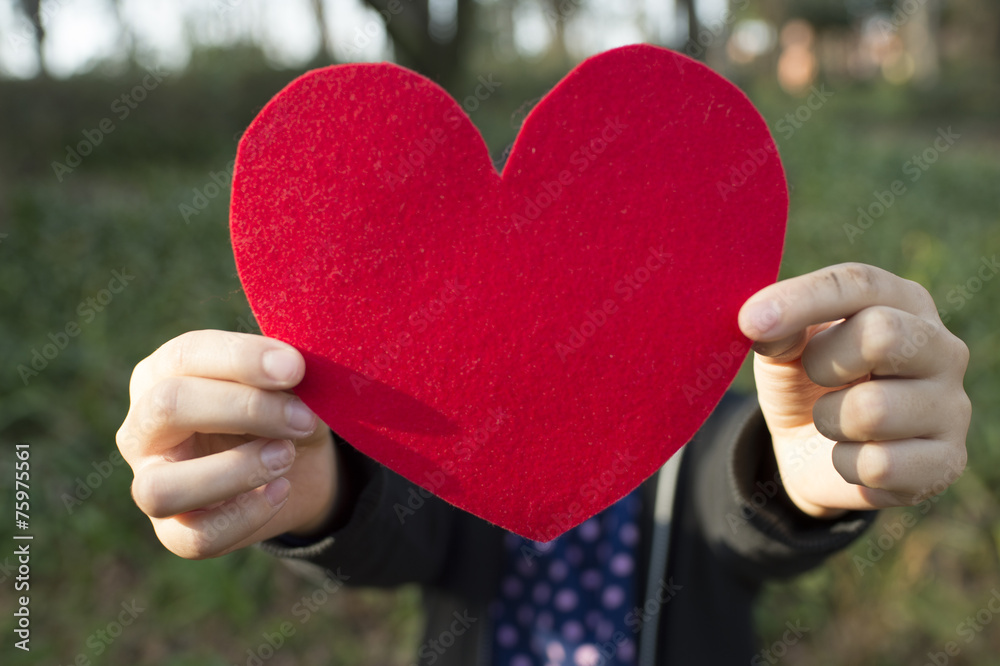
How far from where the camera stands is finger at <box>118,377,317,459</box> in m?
0.67

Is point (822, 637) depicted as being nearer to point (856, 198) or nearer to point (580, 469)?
point (580, 469)

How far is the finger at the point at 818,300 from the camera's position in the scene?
0.64 meters

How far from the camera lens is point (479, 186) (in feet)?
2.30

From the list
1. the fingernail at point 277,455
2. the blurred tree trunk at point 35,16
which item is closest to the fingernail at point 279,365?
the fingernail at point 277,455

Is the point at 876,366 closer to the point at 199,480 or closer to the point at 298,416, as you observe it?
the point at 298,416

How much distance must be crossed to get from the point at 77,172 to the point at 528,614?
6.47 meters

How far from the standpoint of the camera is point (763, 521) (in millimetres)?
1012

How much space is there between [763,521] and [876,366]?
1.44 ft

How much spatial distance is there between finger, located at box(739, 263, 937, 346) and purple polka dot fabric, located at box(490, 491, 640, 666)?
2.48 ft

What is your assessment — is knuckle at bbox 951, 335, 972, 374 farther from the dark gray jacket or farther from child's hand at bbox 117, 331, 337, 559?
child's hand at bbox 117, 331, 337, 559

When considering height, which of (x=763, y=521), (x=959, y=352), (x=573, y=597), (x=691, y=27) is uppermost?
(x=959, y=352)

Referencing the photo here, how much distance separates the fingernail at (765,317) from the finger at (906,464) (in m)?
0.21

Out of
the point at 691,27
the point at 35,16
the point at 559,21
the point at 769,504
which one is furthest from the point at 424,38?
the point at 559,21

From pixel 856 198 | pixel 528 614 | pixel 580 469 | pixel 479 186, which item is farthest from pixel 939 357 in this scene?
pixel 856 198
